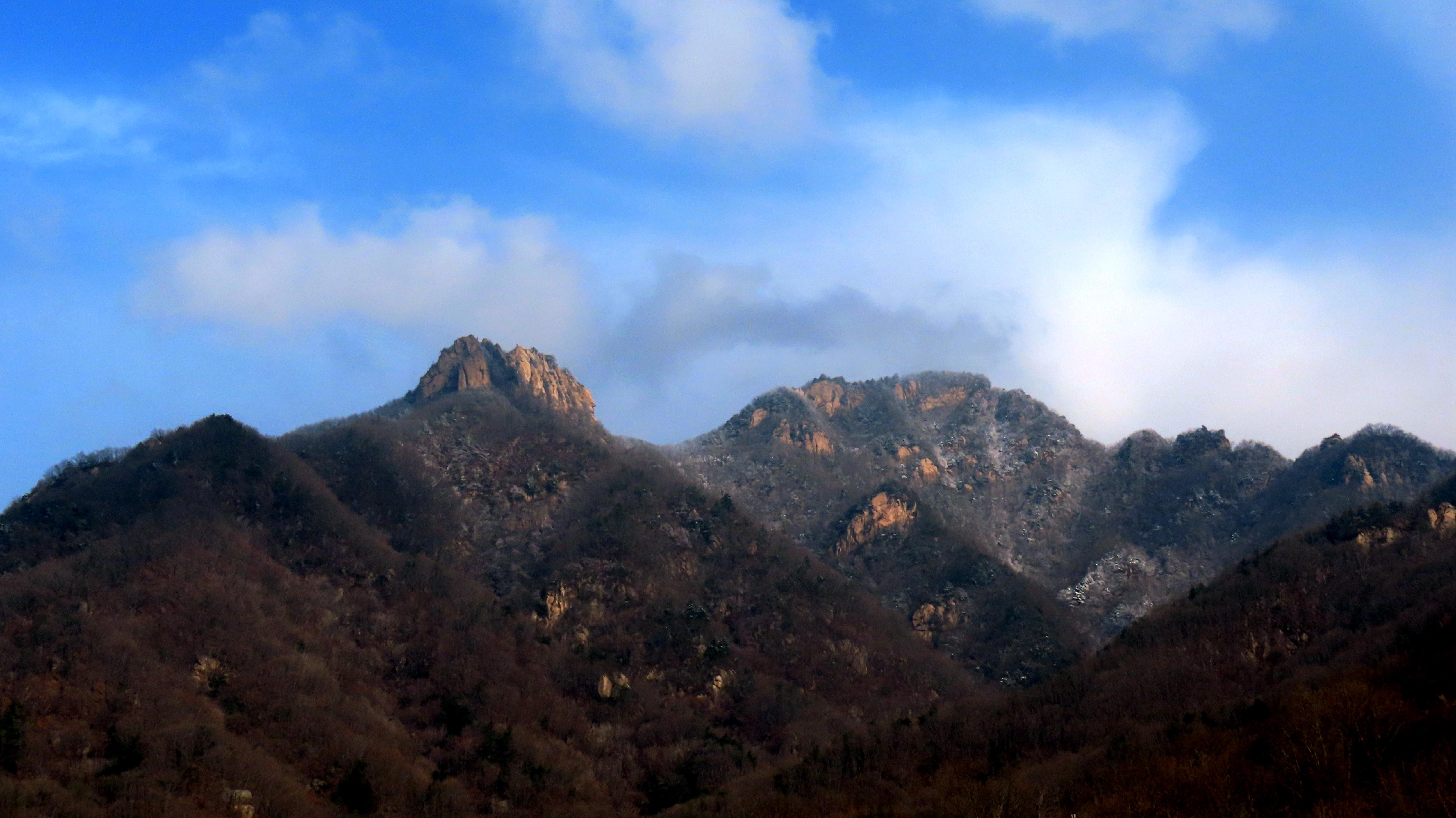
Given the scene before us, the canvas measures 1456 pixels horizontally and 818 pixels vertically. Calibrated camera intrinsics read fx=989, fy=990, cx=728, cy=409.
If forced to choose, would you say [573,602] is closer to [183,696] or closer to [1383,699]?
[183,696]

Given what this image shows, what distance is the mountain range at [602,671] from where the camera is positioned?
98688 millimetres

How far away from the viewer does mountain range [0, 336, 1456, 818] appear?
98688 mm

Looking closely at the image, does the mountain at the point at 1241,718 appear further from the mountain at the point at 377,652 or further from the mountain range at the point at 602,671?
the mountain at the point at 377,652

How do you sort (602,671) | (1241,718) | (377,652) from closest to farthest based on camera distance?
(1241,718) < (377,652) < (602,671)

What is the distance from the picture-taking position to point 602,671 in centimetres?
15888

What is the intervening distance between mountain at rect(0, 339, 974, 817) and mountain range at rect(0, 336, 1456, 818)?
18.3 inches

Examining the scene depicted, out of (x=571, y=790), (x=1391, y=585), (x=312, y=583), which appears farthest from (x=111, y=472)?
(x=1391, y=585)

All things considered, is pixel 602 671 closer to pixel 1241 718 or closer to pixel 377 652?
pixel 377 652

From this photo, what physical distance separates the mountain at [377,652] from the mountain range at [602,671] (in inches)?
18.3

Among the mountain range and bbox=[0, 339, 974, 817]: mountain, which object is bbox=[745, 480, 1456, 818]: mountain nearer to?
the mountain range

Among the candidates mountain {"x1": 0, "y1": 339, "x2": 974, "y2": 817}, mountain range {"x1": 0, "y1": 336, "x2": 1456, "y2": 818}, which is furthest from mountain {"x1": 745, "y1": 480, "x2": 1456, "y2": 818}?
mountain {"x1": 0, "y1": 339, "x2": 974, "y2": 817}

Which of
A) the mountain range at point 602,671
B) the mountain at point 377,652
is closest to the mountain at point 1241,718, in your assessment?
the mountain range at point 602,671

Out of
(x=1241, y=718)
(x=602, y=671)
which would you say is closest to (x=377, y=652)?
(x=602, y=671)

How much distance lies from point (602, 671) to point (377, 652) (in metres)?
34.6
